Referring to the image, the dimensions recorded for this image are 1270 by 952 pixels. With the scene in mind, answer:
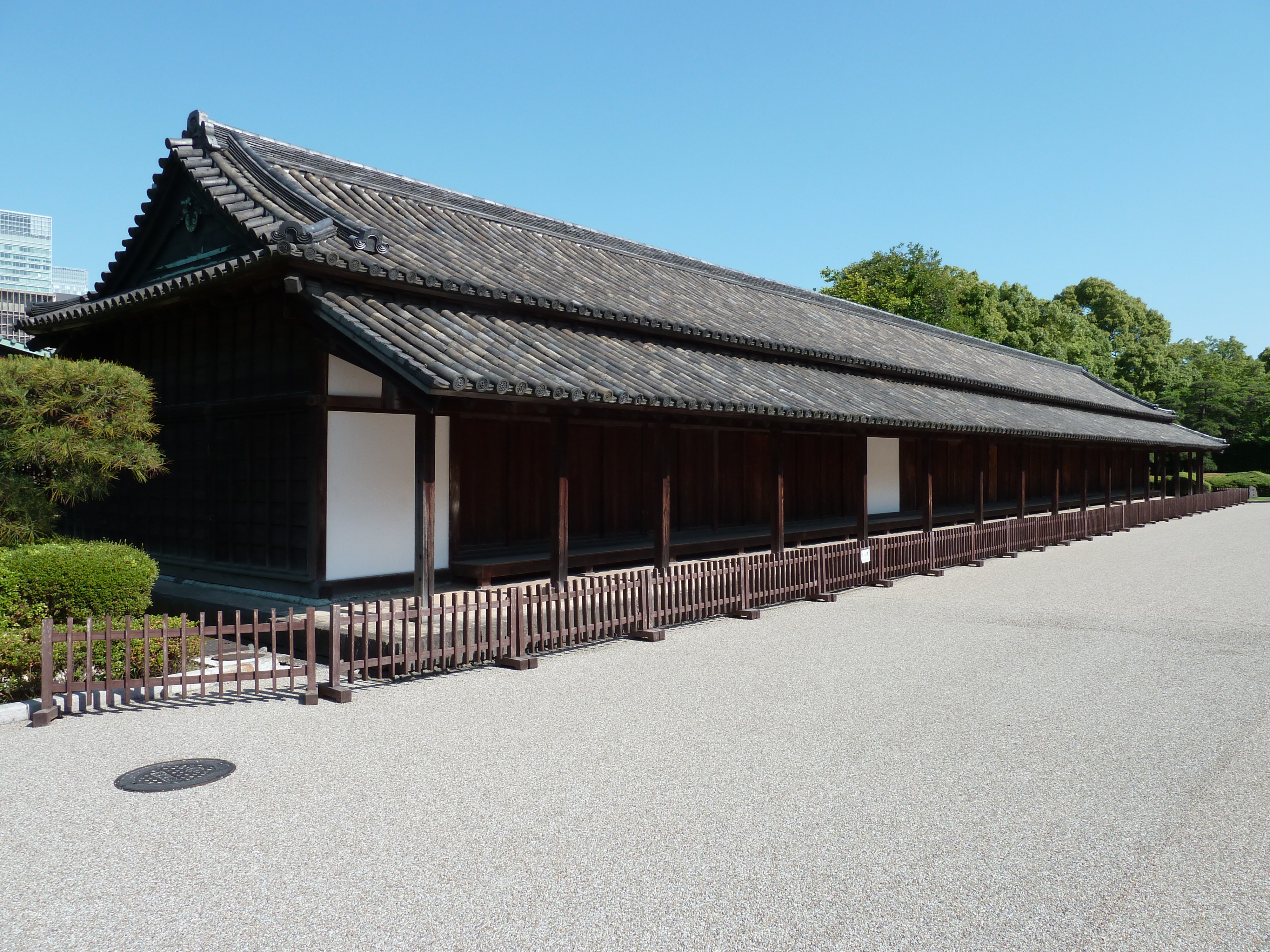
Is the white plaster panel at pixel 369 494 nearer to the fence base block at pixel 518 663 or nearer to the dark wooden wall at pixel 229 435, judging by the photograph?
the dark wooden wall at pixel 229 435

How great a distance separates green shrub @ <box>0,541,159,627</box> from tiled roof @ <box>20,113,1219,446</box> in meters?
3.43

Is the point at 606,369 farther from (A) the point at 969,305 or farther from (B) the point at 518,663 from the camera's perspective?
(A) the point at 969,305

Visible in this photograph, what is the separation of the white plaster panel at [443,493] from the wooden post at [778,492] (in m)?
5.12

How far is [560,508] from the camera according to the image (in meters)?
11.0

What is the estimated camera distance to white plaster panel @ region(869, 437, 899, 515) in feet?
70.2

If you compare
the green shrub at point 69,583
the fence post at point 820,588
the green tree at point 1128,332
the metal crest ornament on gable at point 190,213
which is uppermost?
the green tree at point 1128,332

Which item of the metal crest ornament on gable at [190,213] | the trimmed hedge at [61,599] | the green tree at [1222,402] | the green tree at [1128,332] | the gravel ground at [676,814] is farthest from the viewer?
the green tree at [1128,332]

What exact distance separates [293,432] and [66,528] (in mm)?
7206

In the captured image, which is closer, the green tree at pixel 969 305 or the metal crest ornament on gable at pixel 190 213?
the metal crest ornament on gable at pixel 190 213

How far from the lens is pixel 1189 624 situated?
39.5 feet

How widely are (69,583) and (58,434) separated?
185cm

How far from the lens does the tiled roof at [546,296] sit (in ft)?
34.6

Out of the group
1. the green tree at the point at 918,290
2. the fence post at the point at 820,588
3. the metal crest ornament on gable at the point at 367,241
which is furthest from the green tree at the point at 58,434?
the green tree at the point at 918,290

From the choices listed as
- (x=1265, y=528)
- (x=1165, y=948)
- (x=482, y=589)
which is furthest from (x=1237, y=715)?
(x=1265, y=528)
